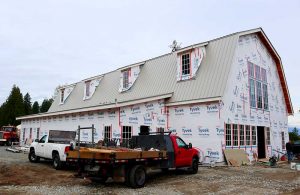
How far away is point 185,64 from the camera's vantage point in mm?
20375

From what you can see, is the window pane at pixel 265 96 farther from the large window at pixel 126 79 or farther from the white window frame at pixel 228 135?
the large window at pixel 126 79

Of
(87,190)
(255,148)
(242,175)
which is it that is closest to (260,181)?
(242,175)

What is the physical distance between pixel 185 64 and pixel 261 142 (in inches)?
319

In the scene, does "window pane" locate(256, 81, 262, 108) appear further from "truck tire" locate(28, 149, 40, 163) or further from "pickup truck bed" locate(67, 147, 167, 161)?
"truck tire" locate(28, 149, 40, 163)

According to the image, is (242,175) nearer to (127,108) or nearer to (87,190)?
(87,190)

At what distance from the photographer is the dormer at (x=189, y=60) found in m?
19.5

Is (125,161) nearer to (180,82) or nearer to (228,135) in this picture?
(228,135)

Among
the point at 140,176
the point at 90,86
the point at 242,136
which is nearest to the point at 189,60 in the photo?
the point at 242,136

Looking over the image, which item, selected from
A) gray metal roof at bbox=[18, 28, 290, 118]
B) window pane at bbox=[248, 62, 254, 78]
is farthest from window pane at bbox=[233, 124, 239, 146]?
window pane at bbox=[248, 62, 254, 78]

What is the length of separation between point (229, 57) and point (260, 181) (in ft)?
28.4

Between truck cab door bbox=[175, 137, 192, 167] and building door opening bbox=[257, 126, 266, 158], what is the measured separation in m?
9.87

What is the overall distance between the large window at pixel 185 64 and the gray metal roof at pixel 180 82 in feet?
2.77

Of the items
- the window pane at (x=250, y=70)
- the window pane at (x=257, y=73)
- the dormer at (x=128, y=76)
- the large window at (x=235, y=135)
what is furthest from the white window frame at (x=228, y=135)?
the dormer at (x=128, y=76)

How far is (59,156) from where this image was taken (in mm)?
15039
